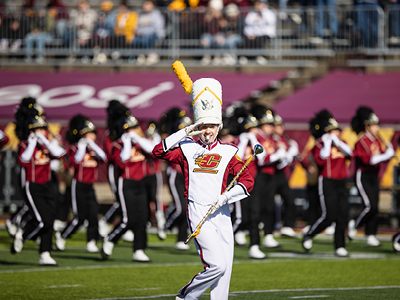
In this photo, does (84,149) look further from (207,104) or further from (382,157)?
(207,104)

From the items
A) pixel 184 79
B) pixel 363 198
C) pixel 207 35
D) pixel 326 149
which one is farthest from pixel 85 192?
pixel 207 35

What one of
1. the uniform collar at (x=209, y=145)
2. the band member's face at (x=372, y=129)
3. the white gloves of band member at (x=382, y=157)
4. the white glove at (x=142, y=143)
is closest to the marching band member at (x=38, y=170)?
the white glove at (x=142, y=143)

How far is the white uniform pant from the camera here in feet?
22.2

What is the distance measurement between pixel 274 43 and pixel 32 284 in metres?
14.0

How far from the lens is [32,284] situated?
945cm

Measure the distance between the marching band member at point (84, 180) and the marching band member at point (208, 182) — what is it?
537 cm

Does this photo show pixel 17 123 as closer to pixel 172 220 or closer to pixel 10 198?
pixel 172 220

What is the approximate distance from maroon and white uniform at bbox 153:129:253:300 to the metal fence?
15.0 metres

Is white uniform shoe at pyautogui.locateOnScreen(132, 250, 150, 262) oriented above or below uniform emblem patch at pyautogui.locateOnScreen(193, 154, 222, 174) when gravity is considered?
below

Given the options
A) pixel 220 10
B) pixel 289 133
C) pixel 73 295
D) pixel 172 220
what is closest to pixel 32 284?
pixel 73 295

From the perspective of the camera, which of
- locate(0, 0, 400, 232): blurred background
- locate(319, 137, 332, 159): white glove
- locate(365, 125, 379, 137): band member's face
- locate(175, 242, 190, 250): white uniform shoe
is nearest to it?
locate(319, 137, 332, 159): white glove

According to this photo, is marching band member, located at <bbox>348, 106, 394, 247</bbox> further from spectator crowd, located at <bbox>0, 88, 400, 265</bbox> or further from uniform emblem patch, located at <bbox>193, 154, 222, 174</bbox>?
uniform emblem patch, located at <bbox>193, 154, 222, 174</bbox>

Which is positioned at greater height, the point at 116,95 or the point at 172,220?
the point at 116,95

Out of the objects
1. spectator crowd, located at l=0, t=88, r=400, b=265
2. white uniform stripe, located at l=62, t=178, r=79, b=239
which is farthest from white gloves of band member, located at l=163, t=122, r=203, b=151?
white uniform stripe, located at l=62, t=178, r=79, b=239
